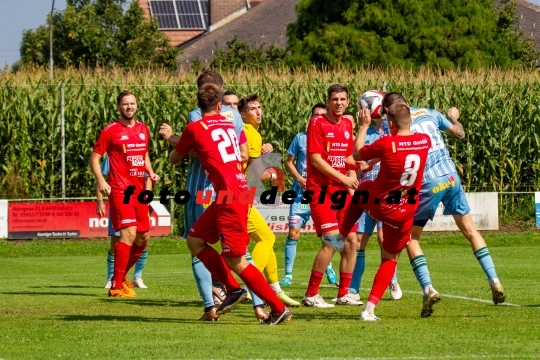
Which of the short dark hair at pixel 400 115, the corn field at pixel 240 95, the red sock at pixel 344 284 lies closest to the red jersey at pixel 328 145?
the red sock at pixel 344 284

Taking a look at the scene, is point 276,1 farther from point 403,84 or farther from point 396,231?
point 396,231

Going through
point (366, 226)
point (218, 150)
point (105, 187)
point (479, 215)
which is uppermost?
point (218, 150)

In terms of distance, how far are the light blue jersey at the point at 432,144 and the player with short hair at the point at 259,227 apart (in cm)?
173

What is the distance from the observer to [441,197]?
11.0 metres

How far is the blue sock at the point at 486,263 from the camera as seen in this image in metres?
10.9

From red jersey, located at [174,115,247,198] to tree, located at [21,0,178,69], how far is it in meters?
44.3

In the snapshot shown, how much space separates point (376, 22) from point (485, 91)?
17714 millimetres

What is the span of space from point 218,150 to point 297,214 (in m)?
5.70

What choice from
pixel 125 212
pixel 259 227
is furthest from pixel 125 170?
pixel 259 227

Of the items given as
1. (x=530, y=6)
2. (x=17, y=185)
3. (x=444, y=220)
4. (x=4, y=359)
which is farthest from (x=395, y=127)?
(x=530, y=6)

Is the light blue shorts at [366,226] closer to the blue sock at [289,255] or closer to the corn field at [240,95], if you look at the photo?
the blue sock at [289,255]

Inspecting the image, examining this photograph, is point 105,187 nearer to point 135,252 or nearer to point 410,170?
point 135,252

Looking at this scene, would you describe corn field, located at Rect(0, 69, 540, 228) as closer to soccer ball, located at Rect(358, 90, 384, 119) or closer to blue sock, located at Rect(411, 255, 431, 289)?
soccer ball, located at Rect(358, 90, 384, 119)

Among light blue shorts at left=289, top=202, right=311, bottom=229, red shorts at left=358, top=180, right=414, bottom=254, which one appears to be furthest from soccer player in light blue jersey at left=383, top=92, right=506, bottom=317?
light blue shorts at left=289, top=202, right=311, bottom=229
